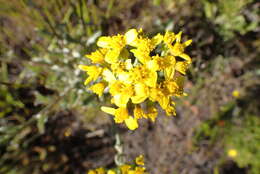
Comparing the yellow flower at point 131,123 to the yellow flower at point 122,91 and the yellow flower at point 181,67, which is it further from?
the yellow flower at point 181,67

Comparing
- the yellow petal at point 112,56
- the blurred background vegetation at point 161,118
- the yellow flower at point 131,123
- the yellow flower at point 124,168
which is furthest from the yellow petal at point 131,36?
the blurred background vegetation at point 161,118

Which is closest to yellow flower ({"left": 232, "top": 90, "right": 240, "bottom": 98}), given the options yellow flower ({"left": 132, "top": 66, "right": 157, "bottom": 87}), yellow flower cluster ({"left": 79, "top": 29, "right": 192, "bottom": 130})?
yellow flower cluster ({"left": 79, "top": 29, "right": 192, "bottom": 130})

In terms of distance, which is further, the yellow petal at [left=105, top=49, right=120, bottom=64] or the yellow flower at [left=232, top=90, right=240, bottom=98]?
the yellow flower at [left=232, top=90, right=240, bottom=98]

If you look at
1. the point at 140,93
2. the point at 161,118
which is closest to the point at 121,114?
the point at 140,93

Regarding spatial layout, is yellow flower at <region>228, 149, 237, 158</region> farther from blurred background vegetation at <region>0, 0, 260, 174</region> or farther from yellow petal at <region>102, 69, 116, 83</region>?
yellow petal at <region>102, 69, 116, 83</region>

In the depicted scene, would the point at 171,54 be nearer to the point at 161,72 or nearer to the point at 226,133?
the point at 161,72

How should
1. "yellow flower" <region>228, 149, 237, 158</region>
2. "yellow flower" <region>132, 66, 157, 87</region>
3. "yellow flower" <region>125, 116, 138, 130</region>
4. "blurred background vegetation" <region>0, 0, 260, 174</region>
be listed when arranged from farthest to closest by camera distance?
"yellow flower" <region>228, 149, 237, 158</region> → "blurred background vegetation" <region>0, 0, 260, 174</region> → "yellow flower" <region>125, 116, 138, 130</region> → "yellow flower" <region>132, 66, 157, 87</region>
